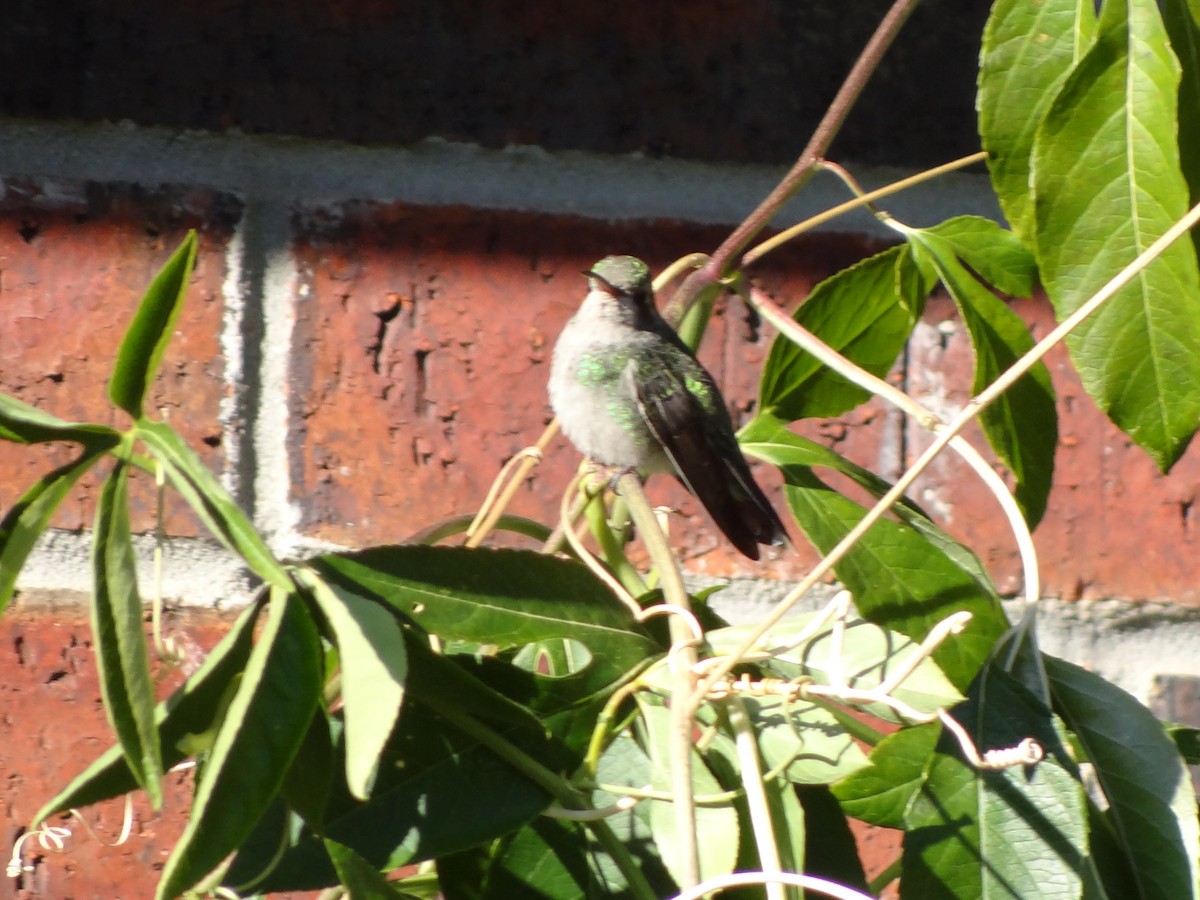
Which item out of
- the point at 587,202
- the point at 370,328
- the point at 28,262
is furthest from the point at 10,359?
the point at 587,202

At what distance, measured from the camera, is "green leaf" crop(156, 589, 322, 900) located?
1.16ft

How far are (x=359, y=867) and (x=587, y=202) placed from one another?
0.45m

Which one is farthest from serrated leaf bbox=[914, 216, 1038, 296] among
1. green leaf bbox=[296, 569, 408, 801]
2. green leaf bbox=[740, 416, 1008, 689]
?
green leaf bbox=[296, 569, 408, 801]

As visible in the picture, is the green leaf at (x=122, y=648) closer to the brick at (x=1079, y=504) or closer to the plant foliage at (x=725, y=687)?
the plant foliage at (x=725, y=687)

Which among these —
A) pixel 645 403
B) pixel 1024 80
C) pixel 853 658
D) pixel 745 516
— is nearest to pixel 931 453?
pixel 853 658

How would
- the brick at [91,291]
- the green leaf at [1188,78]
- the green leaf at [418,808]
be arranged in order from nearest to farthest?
the green leaf at [418,808], the green leaf at [1188,78], the brick at [91,291]

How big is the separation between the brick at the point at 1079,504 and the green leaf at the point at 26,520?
509 millimetres

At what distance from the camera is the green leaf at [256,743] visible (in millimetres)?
354

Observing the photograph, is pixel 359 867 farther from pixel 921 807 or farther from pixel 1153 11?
pixel 1153 11

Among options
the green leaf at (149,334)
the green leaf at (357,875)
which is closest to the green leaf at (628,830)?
the green leaf at (357,875)

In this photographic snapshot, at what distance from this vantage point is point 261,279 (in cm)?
74

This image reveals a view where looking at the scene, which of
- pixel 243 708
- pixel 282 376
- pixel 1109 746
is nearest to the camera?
pixel 243 708

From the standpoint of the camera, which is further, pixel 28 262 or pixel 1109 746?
pixel 28 262

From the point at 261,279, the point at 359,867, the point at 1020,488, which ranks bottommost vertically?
the point at 359,867
